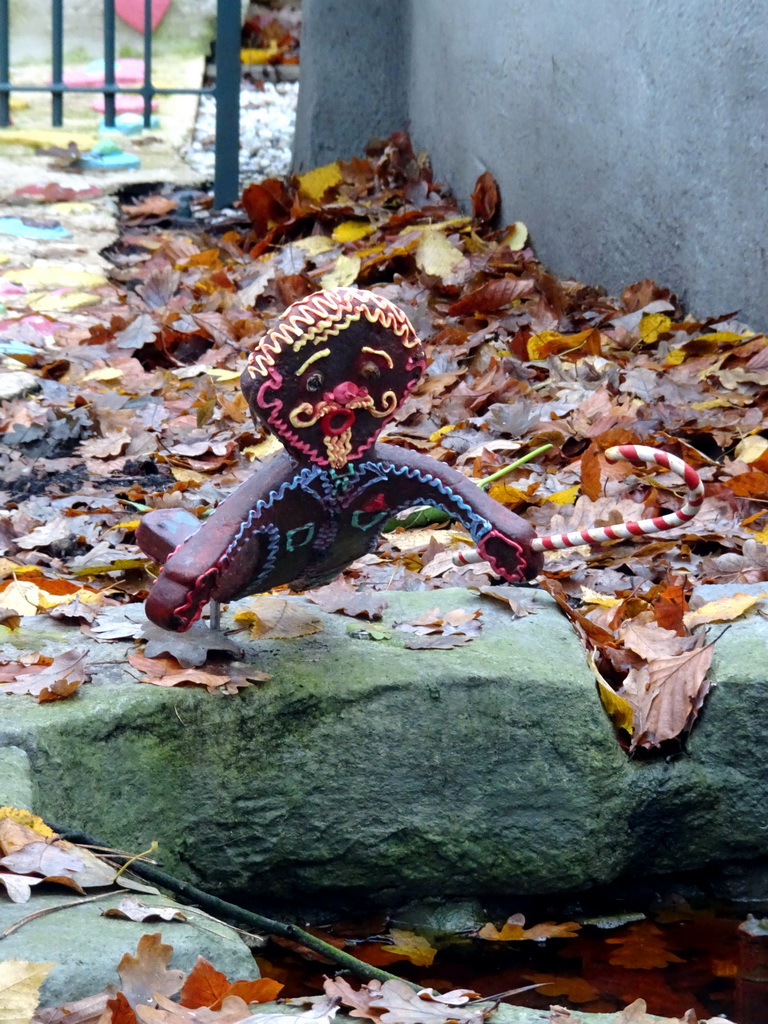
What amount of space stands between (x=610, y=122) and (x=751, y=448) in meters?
1.77

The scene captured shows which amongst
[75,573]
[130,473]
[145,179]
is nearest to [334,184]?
[145,179]

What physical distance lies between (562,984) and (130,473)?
221 cm

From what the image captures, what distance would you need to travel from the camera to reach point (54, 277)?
5.94 meters

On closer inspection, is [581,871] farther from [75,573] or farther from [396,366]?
[75,573]

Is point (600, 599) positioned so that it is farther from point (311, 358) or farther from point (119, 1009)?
point (119, 1009)

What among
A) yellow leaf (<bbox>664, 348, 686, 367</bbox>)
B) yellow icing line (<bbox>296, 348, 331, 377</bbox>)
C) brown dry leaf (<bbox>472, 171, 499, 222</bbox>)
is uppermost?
yellow icing line (<bbox>296, 348, 331, 377</bbox>)

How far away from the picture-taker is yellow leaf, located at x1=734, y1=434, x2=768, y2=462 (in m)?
3.35

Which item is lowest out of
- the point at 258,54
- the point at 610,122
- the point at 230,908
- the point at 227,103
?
the point at 230,908

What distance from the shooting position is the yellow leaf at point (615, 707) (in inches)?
87.6

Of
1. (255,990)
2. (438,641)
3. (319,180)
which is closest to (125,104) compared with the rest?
(319,180)

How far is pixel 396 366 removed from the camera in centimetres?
203

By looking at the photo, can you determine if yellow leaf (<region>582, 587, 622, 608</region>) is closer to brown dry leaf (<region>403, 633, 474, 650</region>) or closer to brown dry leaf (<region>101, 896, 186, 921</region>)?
brown dry leaf (<region>403, 633, 474, 650</region>)

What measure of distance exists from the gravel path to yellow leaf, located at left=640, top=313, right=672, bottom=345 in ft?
14.3

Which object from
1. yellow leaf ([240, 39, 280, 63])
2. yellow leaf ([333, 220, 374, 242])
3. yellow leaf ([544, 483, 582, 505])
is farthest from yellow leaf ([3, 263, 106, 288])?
yellow leaf ([240, 39, 280, 63])
